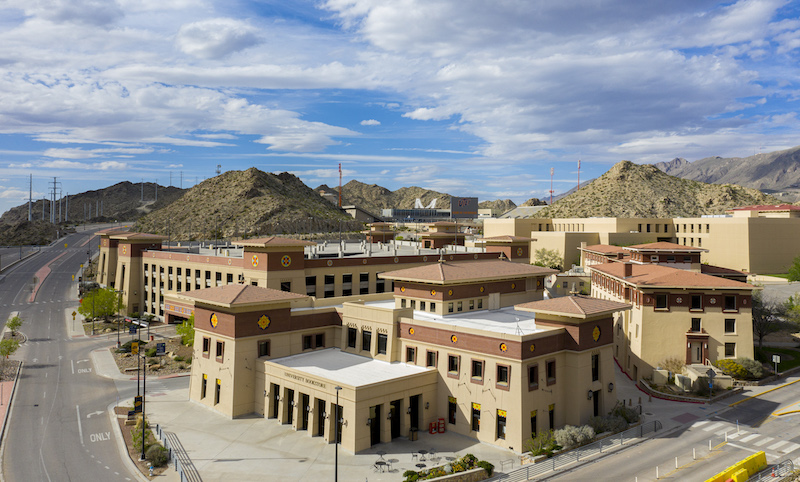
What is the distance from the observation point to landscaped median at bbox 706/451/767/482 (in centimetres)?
3203

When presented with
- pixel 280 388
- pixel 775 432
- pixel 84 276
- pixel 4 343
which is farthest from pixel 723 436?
pixel 84 276

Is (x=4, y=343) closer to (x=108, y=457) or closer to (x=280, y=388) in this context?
(x=108, y=457)

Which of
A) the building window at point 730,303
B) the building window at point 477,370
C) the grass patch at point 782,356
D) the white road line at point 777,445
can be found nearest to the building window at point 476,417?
the building window at point 477,370

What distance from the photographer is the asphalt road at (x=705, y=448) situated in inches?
1373

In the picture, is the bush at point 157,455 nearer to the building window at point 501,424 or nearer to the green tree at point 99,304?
the building window at point 501,424

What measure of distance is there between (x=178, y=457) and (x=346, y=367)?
14.7 m

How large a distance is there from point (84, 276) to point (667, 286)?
140014mm

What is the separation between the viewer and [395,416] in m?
42.6

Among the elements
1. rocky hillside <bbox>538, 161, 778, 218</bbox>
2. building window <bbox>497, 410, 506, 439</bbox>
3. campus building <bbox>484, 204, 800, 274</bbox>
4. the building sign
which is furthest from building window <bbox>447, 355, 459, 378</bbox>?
rocky hillside <bbox>538, 161, 778, 218</bbox>

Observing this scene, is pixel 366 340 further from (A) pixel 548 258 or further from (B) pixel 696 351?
(A) pixel 548 258

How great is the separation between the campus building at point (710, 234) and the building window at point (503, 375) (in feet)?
237

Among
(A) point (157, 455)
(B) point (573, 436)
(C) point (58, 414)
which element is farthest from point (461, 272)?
(C) point (58, 414)

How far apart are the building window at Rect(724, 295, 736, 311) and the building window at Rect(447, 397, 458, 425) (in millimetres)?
33737

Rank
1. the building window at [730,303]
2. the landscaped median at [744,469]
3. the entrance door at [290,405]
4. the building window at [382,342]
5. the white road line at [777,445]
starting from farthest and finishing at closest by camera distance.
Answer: the building window at [730,303]
the building window at [382,342]
the entrance door at [290,405]
the white road line at [777,445]
the landscaped median at [744,469]
